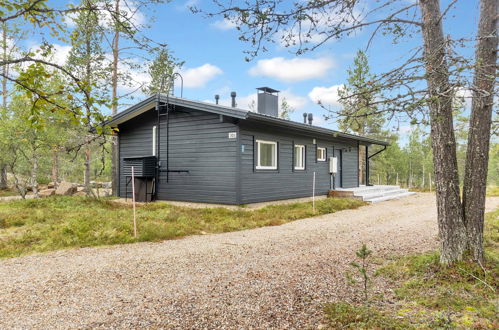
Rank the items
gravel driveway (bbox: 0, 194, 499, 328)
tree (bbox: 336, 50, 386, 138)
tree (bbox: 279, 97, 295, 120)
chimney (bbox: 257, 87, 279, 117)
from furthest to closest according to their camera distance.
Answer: tree (bbox: 279, 97, 295, 120) → chimney (bbox: 257, 87, 279, 117) → tree (bbox: 336, 50, 386, 138) → gravel driveway (bbox: 0, 194, 499, 328)

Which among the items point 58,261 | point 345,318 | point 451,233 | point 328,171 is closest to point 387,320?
point 345,318

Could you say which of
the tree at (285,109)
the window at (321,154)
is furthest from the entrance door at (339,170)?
the tree at (285,109)

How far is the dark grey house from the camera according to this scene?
403 inches

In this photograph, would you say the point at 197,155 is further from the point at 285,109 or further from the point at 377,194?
the point at 285,109

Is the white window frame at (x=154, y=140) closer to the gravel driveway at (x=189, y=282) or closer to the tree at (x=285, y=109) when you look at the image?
the gravel driveway at (x=189, y=282)

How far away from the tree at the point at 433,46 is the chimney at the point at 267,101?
9373 mm

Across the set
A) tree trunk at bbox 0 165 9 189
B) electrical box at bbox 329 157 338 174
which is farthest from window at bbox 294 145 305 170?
tree trunk at bbox 0 165 9 189

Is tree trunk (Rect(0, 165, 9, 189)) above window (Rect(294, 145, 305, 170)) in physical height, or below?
below

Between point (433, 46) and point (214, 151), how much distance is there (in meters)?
7.63

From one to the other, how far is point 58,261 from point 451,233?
4.94m

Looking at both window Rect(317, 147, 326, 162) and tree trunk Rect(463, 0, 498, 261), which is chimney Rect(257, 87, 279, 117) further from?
tree trunk Rect(463, 0, 498, 261)

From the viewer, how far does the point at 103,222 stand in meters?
6.90

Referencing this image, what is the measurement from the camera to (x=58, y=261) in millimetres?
4723

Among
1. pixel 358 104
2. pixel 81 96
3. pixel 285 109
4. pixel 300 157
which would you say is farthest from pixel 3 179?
pixel 285 109
